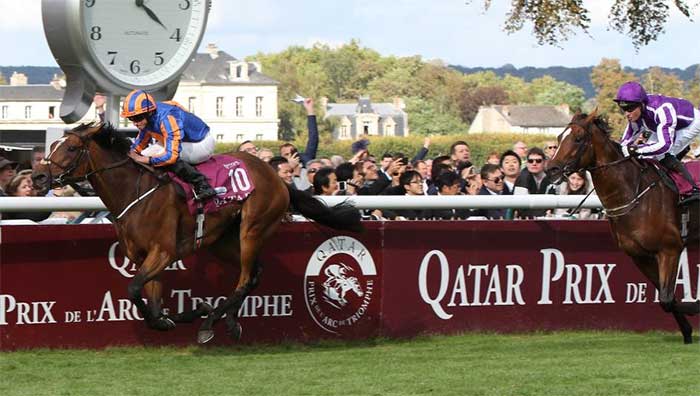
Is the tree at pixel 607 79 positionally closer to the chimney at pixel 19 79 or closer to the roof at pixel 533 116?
the roof at pixel 533 116

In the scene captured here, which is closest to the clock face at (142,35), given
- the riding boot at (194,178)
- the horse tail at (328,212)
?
the riding boot at (194,178)

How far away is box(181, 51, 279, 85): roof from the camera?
12438 cm

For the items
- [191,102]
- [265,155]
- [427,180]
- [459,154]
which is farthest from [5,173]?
[191,102]

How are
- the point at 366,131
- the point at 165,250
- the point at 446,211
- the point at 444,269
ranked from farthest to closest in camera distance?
the point at 366,131 → the point at 446,211 → the point at 444,269 → the point at 165,250

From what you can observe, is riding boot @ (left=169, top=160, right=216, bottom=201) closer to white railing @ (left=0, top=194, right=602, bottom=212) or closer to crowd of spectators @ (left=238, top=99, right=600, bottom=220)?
white railing @ (left=0, top=194, right=602, bottom=212)

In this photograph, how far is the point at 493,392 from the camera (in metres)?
7.25

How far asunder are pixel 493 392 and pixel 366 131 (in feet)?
488

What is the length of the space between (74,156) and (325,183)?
2517mm

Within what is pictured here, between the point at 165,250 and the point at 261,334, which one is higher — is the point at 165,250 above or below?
above

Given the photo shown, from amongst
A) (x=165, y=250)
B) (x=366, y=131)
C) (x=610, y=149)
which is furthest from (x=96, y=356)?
(x=366, y=131)

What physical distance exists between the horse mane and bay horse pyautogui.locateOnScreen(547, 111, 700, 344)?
122 inches

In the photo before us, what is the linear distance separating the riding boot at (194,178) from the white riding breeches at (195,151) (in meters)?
0.18

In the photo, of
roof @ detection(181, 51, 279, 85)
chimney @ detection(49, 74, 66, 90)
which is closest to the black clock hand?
chimney @ detection(49, 74, 66, 90)

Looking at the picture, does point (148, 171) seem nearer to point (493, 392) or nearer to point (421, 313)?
point (421, 313)
